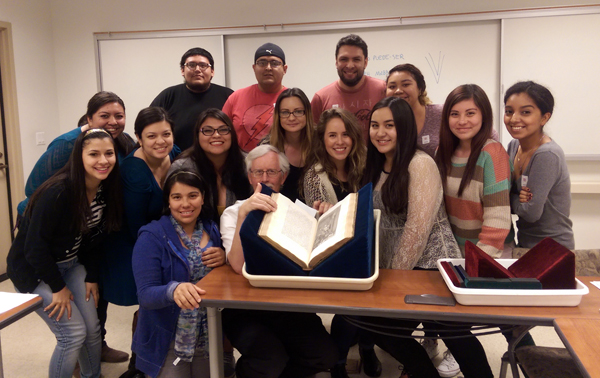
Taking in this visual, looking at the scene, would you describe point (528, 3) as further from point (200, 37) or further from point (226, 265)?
point (226, 265)

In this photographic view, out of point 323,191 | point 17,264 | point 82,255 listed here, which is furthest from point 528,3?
point 17,264

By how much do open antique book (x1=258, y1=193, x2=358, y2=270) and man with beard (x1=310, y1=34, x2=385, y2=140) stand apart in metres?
1.17

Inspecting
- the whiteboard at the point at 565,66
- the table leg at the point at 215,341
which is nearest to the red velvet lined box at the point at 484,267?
the table leg at the point at 215,341

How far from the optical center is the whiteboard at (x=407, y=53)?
3625 millimetres

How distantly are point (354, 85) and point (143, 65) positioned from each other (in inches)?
94.9

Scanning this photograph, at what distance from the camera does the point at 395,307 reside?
133 cm

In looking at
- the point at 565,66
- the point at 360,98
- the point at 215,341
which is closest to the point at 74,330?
the point at 215,341

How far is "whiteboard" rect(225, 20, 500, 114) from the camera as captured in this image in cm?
362

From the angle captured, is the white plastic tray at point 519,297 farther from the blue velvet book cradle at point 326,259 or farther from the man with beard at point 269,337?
the man with beard at point 269,337

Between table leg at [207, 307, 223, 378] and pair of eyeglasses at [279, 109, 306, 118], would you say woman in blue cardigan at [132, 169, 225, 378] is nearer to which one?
table leg at [207, 307, 223, 378]

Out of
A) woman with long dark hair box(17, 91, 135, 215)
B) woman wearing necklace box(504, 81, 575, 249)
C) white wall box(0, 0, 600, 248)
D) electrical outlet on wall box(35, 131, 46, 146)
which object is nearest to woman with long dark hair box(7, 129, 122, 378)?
woman with long dark hair box(17, 91, 135, 215)

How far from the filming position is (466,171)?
6.06 feet

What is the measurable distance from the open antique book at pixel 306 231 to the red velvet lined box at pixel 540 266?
444mm

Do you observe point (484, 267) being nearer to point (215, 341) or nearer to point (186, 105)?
point (215, 341)
